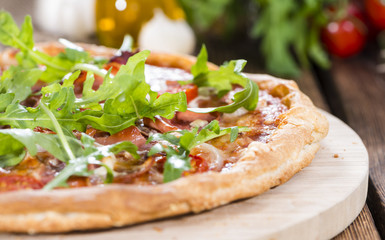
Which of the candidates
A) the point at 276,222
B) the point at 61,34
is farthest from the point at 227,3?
the point at 276,222

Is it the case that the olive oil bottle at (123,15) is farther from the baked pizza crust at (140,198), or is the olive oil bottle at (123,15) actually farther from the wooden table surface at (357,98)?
the baked pizza crust at (140,198)

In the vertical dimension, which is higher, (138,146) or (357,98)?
(138,146)

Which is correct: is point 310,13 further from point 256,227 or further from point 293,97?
point 256,227

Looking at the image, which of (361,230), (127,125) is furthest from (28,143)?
(361,230)

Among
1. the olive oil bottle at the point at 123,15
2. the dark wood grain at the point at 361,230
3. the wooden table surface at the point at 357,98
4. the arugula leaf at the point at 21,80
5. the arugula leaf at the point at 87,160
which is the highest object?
the arugula leaf at the point at 87,160

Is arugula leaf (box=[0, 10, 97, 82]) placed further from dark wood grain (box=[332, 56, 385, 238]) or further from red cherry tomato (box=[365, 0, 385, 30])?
red cherry tomato (box=[365, 0, 385, 30])

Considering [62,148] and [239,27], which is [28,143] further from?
[239,27]

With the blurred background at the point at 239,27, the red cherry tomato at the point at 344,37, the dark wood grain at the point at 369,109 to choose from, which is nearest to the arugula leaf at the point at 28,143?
the dark wood grain at the point at 369,109
